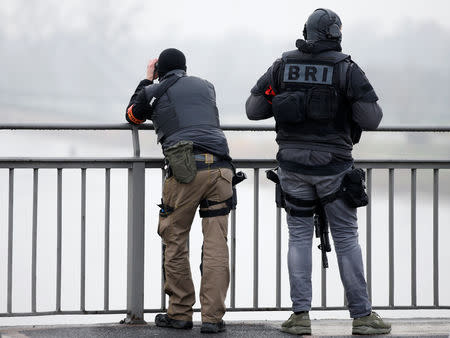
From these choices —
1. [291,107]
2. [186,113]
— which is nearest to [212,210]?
[186,113]

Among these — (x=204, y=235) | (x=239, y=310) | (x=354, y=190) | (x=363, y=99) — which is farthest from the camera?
(x=239, y=310)

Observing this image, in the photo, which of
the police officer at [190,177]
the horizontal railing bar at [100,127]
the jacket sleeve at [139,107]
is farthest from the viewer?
the horizontal railing bar at [100,127]

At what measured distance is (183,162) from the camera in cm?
555

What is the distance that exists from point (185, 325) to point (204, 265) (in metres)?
0.49

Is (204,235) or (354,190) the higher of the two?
(354,190)

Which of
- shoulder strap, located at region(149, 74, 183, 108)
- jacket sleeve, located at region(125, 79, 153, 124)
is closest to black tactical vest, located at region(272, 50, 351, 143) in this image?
shoulder strap, located at region(149, 74, 183, 108)

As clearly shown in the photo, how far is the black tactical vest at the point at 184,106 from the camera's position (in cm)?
566

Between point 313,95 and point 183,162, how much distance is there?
0.96 meters

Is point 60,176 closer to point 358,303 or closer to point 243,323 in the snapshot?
point 243,323

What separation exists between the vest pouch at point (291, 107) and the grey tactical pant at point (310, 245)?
0.38 meters

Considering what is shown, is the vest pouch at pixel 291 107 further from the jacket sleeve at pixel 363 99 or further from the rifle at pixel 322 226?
the rifle at pixel 322 226

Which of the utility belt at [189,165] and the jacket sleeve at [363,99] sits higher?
the jacket sleeve at [363,99]

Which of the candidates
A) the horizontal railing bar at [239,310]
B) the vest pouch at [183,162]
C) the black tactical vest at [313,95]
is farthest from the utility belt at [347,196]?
the horizontal railing bar at [239,310]

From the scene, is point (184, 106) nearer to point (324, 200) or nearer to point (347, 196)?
point (324, 200)
